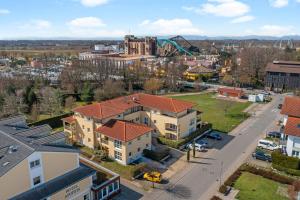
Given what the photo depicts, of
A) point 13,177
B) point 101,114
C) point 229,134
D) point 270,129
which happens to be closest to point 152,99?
point 101,114

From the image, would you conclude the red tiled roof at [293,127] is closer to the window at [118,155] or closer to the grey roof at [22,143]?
the window at [118,155]

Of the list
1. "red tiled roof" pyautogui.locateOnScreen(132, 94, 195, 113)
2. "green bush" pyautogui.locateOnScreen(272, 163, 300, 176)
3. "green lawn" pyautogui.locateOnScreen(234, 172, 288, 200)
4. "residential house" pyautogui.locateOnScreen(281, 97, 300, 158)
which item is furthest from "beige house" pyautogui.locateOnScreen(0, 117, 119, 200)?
"residential house" pyautogui.locateOnScreen(281, 97, 300, 158)

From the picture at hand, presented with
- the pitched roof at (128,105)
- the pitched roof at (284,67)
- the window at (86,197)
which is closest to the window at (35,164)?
the window at (86,197)

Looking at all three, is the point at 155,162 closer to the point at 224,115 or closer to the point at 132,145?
the point at 132,145

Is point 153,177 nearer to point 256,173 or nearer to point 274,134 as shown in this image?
point 256,173

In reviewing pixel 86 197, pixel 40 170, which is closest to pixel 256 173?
pixel 86 197

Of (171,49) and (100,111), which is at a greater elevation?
(171,49)
